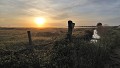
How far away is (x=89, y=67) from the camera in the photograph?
11266 millimetres

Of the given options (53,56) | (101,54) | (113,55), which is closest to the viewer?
(53,56)

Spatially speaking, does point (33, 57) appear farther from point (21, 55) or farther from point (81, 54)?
point (81, 54)

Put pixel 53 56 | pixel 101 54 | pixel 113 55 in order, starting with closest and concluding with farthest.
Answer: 1. pixel 53 56
2. pixel 101 54
3. pixel 113 55

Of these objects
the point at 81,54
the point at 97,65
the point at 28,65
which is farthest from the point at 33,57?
the point at 97,65

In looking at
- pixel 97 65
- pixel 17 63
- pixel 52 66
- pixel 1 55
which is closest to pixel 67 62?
pixel 52 66

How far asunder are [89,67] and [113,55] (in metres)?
3.48

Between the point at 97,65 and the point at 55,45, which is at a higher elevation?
the point at 55,45

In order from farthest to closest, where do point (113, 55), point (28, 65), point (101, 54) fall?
point (113, 55) → point (101, 54) → point (28, 65)

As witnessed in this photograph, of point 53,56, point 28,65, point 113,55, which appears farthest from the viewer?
point 113,55

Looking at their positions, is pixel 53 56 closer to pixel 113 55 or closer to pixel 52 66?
pixel 52 66

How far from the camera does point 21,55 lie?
1180 centimetres

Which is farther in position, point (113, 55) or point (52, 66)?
point (113, 55)

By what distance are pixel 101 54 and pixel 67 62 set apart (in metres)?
2.39

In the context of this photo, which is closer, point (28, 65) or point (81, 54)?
point (28, 65)
